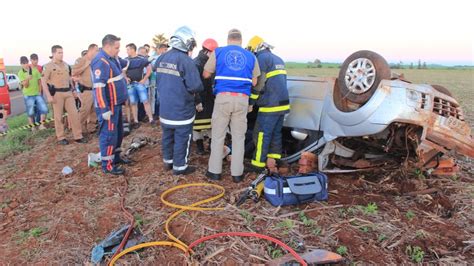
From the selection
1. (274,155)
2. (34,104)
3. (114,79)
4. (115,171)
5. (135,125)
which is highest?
(114,79)

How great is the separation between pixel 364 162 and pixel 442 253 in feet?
5.25

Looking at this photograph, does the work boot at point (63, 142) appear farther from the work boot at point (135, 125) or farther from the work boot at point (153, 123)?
the work boot at point (153, 123)

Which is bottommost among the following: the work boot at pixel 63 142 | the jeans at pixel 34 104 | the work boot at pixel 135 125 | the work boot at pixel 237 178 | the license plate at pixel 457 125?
the work boot at pixel 63 142

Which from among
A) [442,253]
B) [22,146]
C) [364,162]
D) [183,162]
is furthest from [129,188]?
[22,146]

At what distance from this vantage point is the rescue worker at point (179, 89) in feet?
15.7

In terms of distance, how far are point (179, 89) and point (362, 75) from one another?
218 cm

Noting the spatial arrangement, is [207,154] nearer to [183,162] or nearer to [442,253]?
[183,162]

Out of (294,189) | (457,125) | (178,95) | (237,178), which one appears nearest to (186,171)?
(237,178)

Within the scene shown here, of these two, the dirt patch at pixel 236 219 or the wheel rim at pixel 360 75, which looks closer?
the dirt patch at pixel 236 219

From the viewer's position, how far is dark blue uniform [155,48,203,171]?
15.7 ft

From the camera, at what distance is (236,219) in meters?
3.70

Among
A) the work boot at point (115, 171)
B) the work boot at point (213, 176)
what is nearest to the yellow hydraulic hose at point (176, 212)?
the work boot at point (213, 176)

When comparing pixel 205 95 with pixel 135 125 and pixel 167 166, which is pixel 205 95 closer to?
pixel 167 166

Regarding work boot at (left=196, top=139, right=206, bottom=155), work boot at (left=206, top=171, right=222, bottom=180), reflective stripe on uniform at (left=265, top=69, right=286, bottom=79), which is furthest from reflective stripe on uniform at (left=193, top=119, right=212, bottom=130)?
reflective stripe on uniform at (left=265, top=69, right=286, bottom=79)
